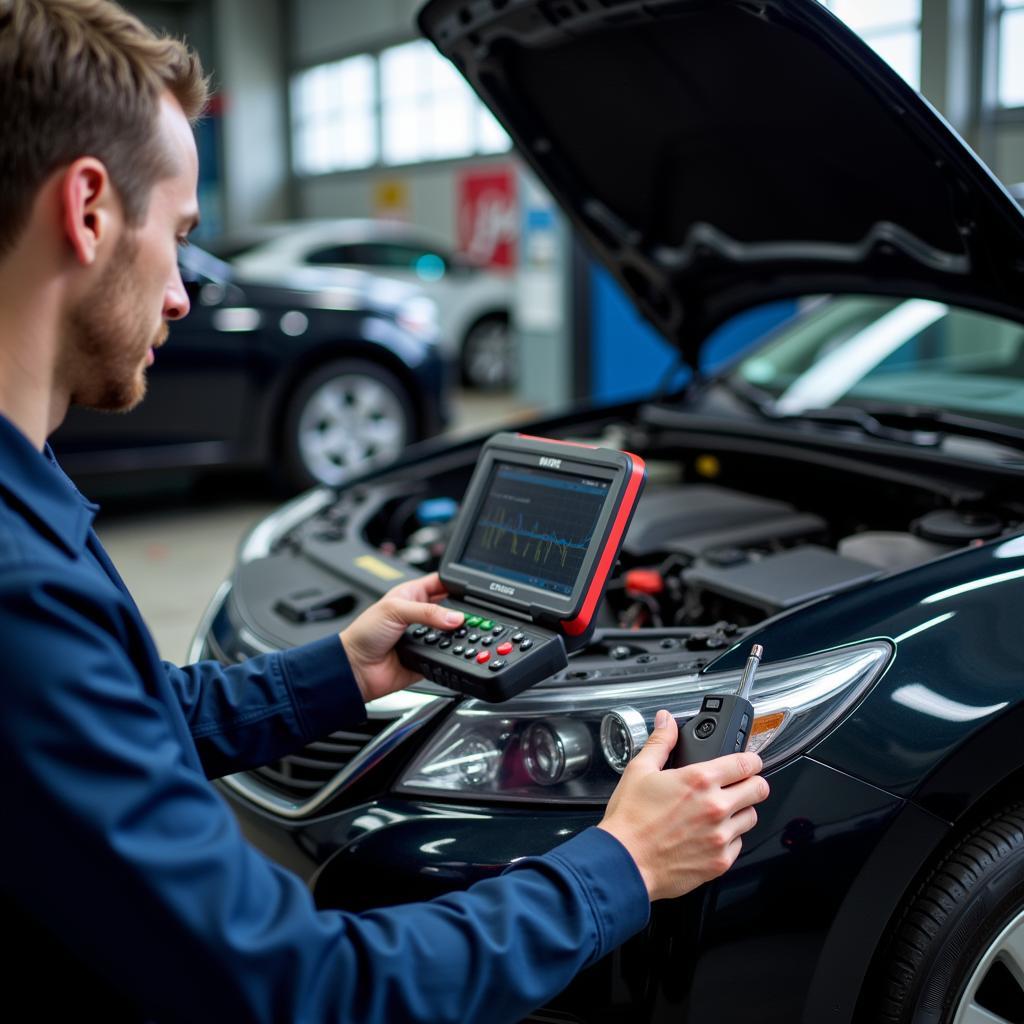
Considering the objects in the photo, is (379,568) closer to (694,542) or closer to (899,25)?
(694,542)

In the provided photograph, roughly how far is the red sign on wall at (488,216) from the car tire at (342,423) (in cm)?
613

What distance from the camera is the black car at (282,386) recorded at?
4.76 m

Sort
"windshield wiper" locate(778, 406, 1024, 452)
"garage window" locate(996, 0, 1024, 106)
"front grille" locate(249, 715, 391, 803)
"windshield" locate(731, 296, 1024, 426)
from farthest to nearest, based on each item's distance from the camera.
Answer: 1. "garage window" locate(996, 0, 1024, 106)
2. "windshield" locate(731, 296, 1024, 426)
3. "windshield wiper" locate(778, 406, 1024, 452)
4. "front grille" locate(249, 715, 391, 803)

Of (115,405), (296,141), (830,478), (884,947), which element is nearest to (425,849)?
(884,947)

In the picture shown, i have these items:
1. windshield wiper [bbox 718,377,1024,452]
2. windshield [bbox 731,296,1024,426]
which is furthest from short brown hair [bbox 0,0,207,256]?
windshield [bbox 731,296,1024,426]

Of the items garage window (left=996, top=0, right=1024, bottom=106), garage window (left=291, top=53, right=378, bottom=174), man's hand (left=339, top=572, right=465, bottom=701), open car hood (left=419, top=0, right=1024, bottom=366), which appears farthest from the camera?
garage window (left=291, top=53, right=378, bottom=174)

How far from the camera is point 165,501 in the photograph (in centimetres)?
573

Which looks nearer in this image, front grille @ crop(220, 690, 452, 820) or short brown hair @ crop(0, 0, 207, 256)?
short brown hair @ crop(0, 0, 207, 256)

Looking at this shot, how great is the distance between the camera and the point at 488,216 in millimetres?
11812

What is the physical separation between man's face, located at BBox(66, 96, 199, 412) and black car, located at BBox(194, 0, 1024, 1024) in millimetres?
681

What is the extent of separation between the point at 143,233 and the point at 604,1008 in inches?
37.9

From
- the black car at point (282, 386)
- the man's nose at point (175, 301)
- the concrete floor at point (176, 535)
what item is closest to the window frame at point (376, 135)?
the black car at point (282, 386)

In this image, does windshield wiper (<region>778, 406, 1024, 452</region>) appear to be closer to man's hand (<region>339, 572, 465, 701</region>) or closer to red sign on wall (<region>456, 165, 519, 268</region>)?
man's hand (<region>339, 572, 465, 701</region>)

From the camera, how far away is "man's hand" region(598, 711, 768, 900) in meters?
1.08
